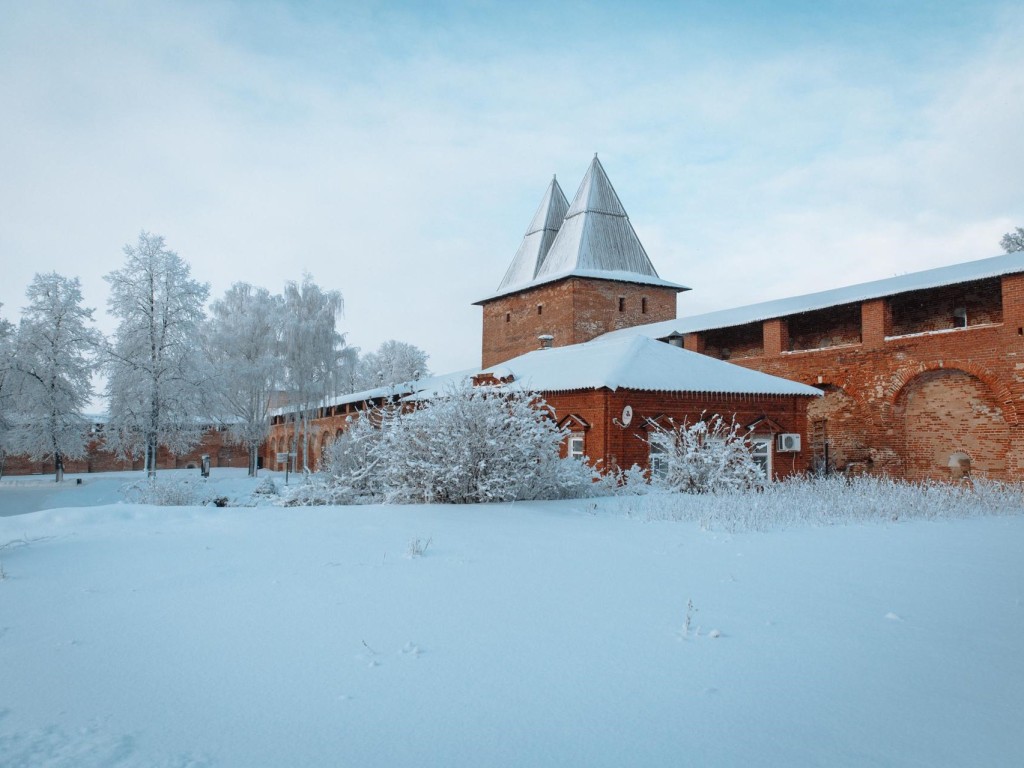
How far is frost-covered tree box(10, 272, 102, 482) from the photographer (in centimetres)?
2475

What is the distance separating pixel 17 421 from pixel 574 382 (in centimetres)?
2206

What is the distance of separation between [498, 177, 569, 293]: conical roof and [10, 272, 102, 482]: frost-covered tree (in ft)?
58.9

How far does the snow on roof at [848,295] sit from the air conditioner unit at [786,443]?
505 cm

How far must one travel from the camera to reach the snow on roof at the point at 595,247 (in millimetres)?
31578

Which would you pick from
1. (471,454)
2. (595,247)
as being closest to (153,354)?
(595,247)

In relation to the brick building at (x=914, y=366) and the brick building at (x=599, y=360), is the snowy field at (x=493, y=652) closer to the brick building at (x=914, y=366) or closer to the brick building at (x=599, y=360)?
the brick building at (x=599, y=360)

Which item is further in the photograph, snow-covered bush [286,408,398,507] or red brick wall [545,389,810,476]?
red brick wall [545,389,810,476]

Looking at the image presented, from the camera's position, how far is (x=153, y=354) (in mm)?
25750

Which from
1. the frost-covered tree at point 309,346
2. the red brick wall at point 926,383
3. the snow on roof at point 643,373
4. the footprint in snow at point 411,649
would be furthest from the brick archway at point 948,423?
the frost-covered tree at point 309,346

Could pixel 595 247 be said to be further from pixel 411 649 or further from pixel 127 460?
pixel 127 460

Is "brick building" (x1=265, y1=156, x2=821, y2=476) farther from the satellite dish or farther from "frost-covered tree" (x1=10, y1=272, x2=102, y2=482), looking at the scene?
"frost-covered tree" (x1=10, y1=272, x2=102, y2=482)

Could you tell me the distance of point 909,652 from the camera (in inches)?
142

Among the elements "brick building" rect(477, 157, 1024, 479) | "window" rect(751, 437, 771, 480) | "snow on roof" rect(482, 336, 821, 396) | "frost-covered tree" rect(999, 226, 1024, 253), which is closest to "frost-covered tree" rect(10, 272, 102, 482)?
"snow on roof" rect(482, 336, 821, 396)

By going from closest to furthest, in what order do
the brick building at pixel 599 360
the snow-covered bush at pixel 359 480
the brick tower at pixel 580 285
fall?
the snow-covered bush at pixel 359 480 < the brick building at pixel 599 360 < the brick tower at pixel 580 285
